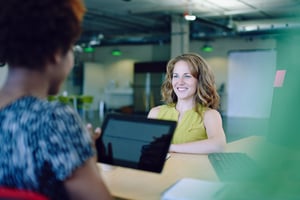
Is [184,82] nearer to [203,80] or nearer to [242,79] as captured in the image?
[203,80]

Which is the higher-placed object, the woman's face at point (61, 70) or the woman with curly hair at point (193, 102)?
the woman's face at point (61, 70)

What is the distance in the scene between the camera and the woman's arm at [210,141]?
1837 mm

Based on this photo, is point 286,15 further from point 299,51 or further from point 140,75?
point 140,75

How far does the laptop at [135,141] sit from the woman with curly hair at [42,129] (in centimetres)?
36

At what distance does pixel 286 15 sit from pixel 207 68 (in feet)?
5.85

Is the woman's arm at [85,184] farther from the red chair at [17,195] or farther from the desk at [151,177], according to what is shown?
the desk at [151,177]

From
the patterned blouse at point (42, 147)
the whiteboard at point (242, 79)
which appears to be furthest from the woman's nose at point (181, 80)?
the whiteboard at point (242, 79)

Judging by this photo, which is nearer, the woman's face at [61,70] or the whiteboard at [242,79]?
the woman's face at [61,70]

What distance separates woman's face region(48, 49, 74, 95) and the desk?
1.47 feet

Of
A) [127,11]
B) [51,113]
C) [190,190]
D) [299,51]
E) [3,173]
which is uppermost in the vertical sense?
[127,11]

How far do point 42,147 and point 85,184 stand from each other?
5.0 inches

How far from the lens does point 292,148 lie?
451 millimetres

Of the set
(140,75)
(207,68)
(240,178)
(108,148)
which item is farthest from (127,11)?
(240,178)

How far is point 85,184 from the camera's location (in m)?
0.77
